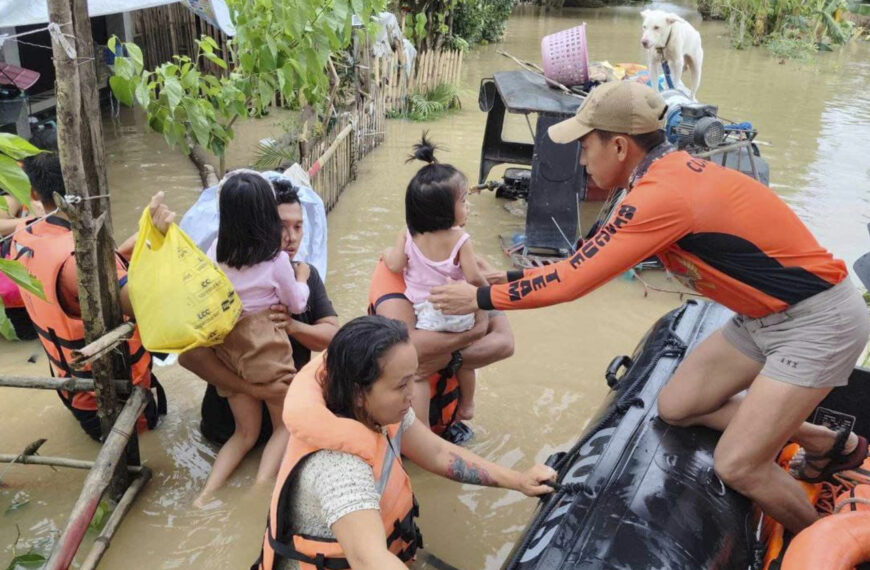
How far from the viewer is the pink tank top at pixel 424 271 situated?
338cm

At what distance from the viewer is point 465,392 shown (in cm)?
384

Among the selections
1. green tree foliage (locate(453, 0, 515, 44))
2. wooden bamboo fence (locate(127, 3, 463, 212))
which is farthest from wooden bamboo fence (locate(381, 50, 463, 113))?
green tree foliage (locate(453, 0, 515, 44))

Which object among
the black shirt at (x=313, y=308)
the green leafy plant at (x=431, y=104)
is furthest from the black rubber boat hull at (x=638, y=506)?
the green leafy plant at (x=431, y=104)

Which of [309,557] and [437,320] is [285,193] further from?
[309,557]

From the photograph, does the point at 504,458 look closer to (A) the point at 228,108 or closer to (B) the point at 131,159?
(A) the point at 228,108

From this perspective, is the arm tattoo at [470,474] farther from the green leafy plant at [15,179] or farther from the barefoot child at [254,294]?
the green leafy plant at [15,179]

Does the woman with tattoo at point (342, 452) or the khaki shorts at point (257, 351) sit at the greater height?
the woman with tattoo at point (342, 452)

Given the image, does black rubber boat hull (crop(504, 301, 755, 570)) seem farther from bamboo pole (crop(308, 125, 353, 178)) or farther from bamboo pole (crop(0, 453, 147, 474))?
bamboo pole (crop(308, 125, 353, 178))

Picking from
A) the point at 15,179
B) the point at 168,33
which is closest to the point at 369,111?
the point at 168,33

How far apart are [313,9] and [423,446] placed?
141 inches

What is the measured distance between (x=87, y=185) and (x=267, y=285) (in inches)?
32.2

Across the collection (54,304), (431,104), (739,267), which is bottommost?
(431,104)

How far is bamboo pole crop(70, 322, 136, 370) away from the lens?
9.34ft

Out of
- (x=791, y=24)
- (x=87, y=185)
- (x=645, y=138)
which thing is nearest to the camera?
(x=645, y=138)
